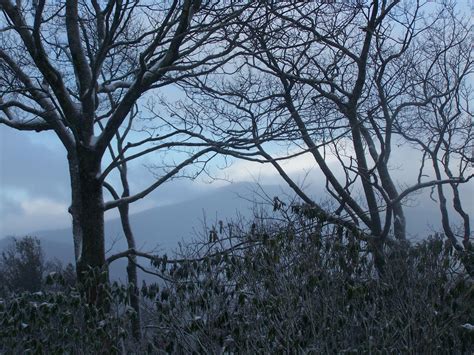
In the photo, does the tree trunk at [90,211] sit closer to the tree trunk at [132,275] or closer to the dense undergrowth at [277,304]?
the tree trunk at [132,275]

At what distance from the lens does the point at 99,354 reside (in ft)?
20.7

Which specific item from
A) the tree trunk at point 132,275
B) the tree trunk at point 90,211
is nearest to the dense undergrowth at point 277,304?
the tree trunk at point 132,275

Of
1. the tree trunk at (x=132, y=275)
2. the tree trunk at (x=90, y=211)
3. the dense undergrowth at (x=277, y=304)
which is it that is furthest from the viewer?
the tree trunk at (x=90, y=211)

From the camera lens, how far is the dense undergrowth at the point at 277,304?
18.7 ft

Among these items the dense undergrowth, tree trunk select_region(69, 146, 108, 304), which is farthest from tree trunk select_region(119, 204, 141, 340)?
tree trunk select_region(69, 146, 108, 304)

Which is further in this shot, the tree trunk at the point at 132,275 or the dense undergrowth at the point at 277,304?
the tree trunk at the point at 132,275

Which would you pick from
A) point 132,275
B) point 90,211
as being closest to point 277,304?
point 90,211

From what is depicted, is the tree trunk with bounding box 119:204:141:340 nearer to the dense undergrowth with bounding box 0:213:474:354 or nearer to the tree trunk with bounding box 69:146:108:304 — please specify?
the dense undergrowth with bounding box 0:213:474:354

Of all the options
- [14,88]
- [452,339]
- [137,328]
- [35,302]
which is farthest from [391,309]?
[14,88]

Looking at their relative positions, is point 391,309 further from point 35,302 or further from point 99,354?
point 35,302

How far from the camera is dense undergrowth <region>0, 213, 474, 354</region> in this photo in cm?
571

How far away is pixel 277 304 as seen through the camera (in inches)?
230

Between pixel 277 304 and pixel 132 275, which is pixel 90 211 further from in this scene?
pixel 277 304

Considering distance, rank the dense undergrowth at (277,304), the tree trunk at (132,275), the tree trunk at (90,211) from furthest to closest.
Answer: the tree trunk at (90,211), the tree trunk at (132,275), the dense undergrowth at (277,304)
